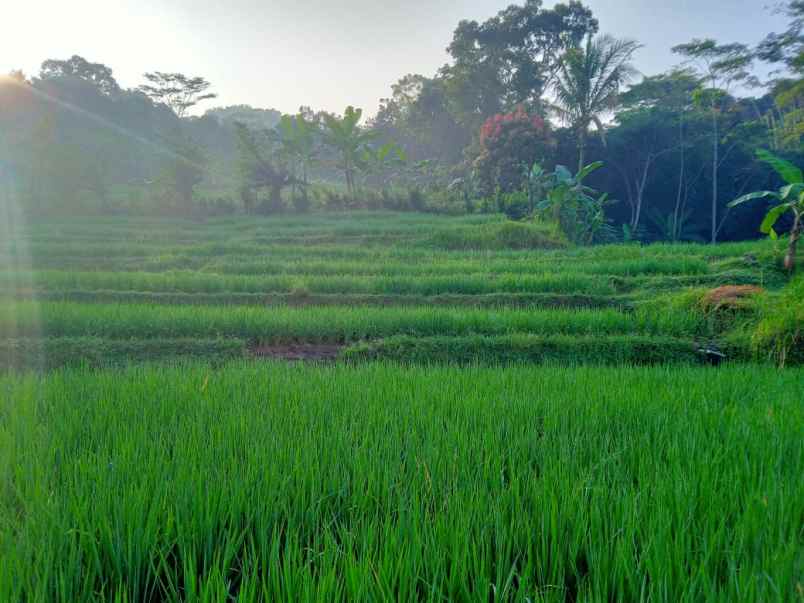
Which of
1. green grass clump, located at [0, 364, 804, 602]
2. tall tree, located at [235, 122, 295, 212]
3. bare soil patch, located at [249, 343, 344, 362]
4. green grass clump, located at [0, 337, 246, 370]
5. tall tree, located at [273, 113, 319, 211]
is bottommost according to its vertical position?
bare soil patch, located at [249, 343, 344, 362]

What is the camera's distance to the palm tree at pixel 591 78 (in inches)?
563

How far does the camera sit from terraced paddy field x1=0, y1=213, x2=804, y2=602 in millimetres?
1122

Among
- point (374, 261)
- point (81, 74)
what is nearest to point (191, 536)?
point (374, 261)

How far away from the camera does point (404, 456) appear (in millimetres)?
1846

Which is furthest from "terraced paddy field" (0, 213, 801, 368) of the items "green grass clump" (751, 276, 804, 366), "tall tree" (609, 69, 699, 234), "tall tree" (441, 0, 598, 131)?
"tall tree" (441, 0, 598, 131)

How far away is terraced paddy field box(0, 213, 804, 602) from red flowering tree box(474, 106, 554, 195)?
12734 millimetres

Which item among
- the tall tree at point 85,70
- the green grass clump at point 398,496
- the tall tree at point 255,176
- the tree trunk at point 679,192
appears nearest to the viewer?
the green grass clump at point 398,496

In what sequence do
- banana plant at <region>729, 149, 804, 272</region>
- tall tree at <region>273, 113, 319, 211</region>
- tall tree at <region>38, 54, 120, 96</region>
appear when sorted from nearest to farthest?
banana plant at <region>729, 149, 804, 272</region>
tall tree at <region>273, 113, 319, 211</region>
tall tree at <region>38, 54, 120, 96</region>

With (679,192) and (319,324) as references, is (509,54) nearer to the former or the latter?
(679,192)

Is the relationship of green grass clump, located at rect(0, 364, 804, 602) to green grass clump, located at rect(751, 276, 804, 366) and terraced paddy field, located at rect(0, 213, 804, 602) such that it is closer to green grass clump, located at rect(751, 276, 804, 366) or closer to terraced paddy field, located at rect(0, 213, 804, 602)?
terraced paddy field, located at rect(0, 213, 804, 602)

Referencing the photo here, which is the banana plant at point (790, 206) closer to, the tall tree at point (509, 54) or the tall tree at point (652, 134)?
the tall tree at point (652, 134)

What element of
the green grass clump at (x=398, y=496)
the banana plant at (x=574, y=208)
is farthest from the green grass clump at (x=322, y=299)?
the banana plant at (x=574, y=208)

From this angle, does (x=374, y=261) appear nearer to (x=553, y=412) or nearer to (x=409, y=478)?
(x=553, y=412)

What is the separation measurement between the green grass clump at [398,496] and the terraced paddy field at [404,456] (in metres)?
0.01
